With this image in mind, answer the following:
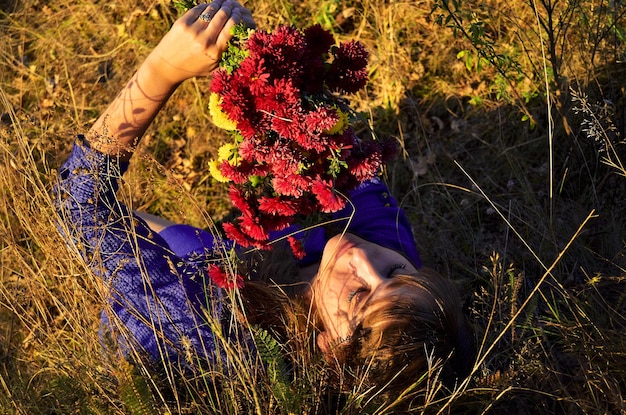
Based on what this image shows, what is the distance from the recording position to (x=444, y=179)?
12.5 ft

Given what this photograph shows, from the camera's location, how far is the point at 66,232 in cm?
220

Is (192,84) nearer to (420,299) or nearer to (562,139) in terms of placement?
(562,139)

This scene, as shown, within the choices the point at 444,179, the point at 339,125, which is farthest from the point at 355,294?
the point at 444,179

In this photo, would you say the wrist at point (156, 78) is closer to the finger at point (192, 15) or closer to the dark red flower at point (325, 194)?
the finger at point (192, 15)

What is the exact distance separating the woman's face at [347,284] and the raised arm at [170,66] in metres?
0.79

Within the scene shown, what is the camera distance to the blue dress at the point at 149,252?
90.0 inches

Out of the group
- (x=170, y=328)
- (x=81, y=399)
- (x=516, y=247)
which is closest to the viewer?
(x=81, y=399)

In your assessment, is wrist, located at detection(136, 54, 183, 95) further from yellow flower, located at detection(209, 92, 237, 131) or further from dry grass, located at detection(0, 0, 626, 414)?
yellow flower, located at detection(209, 92, 237, 131)

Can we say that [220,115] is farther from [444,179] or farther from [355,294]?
[444,179]

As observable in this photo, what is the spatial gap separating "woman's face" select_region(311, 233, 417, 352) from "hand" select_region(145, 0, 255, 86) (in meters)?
0.77

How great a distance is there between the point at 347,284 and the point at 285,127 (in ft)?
2.18

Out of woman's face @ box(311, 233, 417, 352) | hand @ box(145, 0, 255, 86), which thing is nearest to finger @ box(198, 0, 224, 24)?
hand @ box(145, 0, 255, 86)

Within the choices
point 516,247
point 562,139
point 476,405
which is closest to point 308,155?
point 476,405

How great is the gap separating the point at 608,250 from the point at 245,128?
73.5 inches
